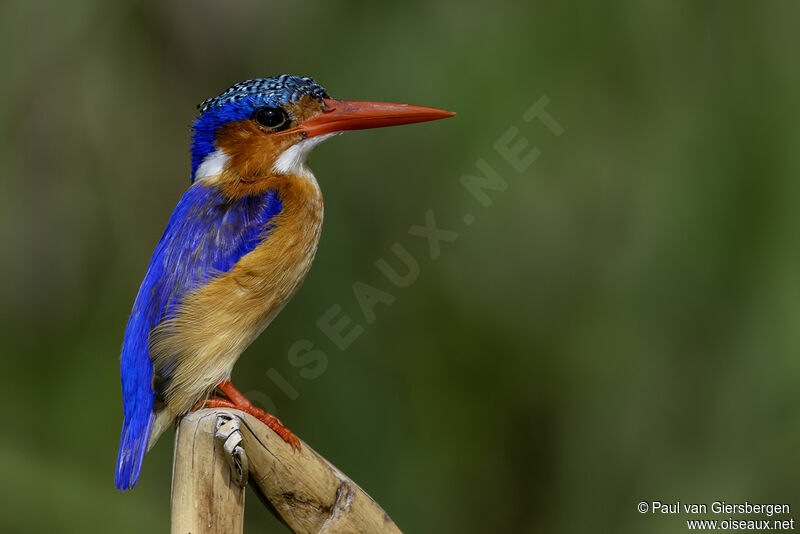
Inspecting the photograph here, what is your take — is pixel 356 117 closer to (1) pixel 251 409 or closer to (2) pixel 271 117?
(2) pixel 271 117

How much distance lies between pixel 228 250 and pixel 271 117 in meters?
0.40

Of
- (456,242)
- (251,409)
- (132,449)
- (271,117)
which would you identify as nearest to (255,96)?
(271,117)

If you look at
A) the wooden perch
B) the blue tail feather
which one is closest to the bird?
the blue tail feather

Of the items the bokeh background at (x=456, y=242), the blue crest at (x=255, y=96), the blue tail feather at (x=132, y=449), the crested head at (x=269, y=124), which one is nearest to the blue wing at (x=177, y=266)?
the blue tail feather at (x=132, y=449)

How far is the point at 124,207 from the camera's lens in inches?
140

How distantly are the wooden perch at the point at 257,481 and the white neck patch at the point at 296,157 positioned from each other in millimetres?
820

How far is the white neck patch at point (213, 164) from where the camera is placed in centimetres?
269

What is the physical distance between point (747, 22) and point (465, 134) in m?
1.00

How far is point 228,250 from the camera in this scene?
2504 millimetres

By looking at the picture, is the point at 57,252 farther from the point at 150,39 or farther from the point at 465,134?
the point at 465,134

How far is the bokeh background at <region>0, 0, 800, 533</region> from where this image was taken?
10.5 feet

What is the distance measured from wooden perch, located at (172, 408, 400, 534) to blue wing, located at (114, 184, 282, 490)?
10.0 inches

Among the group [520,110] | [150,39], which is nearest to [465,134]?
[520,110]

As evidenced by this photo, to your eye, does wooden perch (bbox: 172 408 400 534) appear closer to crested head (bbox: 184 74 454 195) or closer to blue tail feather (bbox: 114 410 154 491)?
blue tail feather (bbox: 114 410 154 491)
